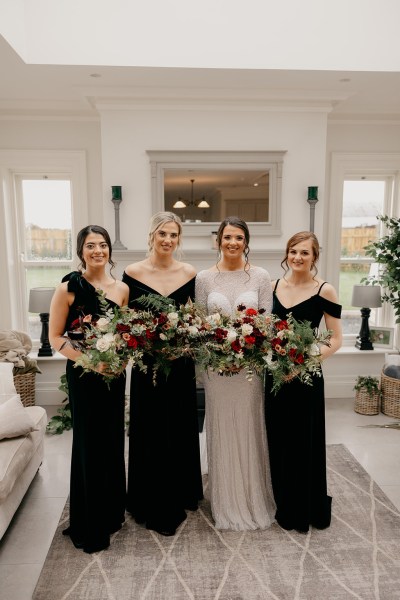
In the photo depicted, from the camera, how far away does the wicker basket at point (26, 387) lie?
14.0 feet

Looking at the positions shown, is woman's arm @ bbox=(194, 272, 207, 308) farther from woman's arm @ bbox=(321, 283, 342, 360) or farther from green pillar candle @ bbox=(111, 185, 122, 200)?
green pillar candle @ bbox=(111, 185, 122, 200)

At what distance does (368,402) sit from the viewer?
180 inches

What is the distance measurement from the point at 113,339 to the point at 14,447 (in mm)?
1099

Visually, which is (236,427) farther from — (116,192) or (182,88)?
(182,88)

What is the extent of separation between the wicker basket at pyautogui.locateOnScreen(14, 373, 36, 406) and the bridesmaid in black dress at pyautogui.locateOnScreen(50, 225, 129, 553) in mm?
1965

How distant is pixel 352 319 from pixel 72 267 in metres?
3.31

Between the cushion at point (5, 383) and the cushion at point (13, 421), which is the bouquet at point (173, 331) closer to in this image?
the cushion at point (13, 421)

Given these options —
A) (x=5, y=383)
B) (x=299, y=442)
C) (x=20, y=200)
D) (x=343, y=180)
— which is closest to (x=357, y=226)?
(x=343, y=180)

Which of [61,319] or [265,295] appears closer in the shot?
[61,319]

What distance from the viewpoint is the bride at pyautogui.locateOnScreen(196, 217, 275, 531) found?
262cm

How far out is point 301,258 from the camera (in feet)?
8.48

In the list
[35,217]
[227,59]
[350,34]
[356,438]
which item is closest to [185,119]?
[227,59]

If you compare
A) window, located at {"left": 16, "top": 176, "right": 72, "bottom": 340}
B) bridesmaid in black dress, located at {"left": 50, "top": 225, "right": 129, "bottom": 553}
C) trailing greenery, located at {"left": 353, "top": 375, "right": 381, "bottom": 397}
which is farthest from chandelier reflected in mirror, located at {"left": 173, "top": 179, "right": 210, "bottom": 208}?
trailing greenery, located at {"left": 353, "top": 375, "right": 381, "bottom": 397}

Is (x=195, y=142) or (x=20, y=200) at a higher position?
(x=195, y=142)
